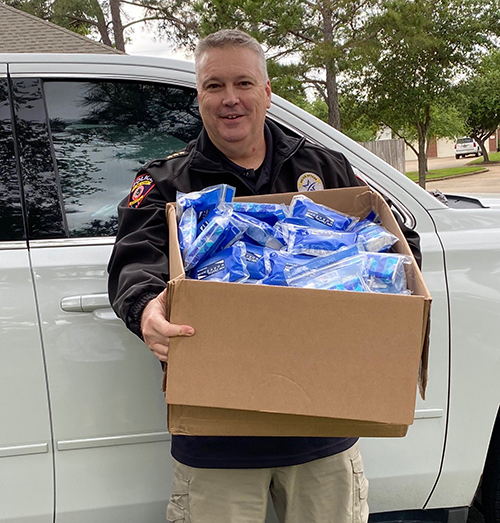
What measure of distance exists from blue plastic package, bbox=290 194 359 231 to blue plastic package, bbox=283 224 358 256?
0.18 feet

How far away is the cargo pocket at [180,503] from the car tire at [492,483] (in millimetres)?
1143

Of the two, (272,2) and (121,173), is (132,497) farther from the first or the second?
(272,2)

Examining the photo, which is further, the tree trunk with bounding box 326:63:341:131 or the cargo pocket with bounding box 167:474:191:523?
the tree trunk with bounding box 326:63:341:131

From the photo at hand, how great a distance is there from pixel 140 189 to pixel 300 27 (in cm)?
1110

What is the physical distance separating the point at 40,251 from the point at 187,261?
677 millimetres

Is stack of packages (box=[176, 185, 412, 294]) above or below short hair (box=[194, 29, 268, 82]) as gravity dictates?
below

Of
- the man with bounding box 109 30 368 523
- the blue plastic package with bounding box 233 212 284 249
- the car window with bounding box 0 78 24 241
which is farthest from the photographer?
the car window with bounding box 0 78 24 241

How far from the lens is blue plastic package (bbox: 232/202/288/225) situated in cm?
149

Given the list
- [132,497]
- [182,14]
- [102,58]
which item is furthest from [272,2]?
[132,497]

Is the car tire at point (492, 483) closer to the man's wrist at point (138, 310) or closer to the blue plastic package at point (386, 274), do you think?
the blue plastic package at point (386, 274)

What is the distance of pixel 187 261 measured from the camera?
1348mm

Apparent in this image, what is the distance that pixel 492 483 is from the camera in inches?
84.0

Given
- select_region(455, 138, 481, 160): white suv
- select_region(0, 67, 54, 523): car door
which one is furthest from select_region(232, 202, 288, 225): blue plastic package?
select_region(455, 138, 481, 160): white suv

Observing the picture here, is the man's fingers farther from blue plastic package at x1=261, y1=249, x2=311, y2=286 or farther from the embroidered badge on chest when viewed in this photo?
the embroidered badge on chest
